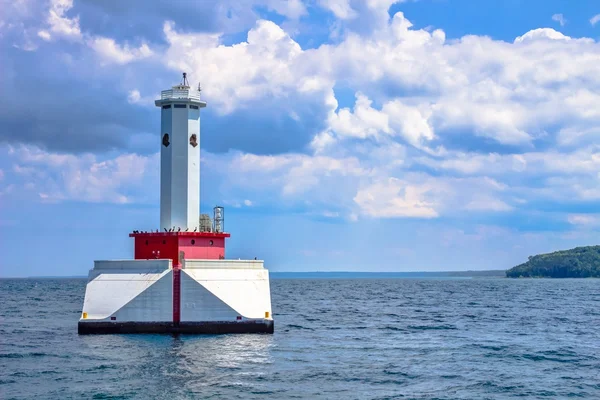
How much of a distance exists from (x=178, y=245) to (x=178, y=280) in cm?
339

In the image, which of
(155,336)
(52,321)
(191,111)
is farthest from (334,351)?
(52,321)

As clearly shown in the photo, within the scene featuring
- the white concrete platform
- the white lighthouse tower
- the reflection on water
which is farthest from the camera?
the white lighthouse tower

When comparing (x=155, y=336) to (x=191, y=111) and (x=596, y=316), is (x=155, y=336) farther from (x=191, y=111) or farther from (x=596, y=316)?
(x=596, y=316)

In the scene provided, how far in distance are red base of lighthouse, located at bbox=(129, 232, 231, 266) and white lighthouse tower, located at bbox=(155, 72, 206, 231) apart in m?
1.32

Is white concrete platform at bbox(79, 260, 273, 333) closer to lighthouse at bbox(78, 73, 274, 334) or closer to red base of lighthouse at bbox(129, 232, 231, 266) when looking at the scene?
lighthouse at bbox(78, 73, 274, 334)

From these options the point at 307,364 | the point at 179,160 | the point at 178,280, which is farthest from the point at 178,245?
the point at 307,364

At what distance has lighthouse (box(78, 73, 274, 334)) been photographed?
42.5 meters

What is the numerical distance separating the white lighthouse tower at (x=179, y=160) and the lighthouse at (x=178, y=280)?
0.20 feet

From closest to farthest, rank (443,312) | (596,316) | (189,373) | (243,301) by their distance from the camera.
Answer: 1. (189,373)
2. (243,301)
3. (596,316)
4. (443,312)

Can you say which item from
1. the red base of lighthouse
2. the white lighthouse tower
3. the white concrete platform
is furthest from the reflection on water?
the white lighthouse tower

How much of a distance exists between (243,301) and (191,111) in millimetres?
12775

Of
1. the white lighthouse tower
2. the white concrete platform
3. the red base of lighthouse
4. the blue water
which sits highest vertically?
the white lighthouse tower

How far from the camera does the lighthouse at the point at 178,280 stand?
42.5 m

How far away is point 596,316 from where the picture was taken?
68688 mm
